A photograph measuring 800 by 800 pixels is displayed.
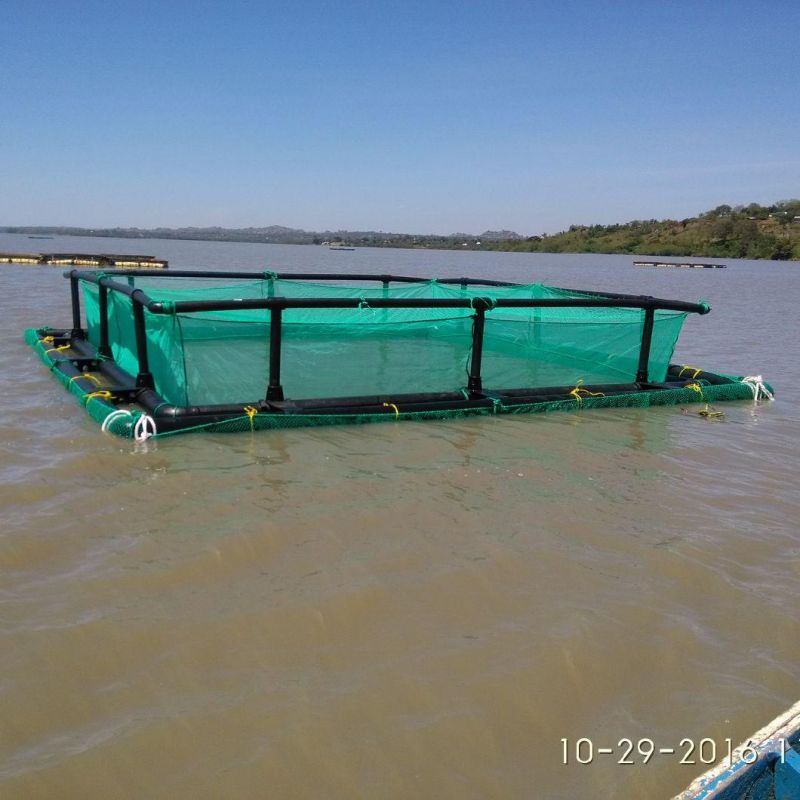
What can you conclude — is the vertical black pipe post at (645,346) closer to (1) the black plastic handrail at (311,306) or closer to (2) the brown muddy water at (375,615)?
(1) the black plastic handrail at (311,306)

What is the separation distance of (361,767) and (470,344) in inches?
226

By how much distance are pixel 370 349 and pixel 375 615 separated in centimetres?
415

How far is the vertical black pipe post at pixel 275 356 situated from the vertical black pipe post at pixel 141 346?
119cm

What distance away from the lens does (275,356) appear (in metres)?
6.91

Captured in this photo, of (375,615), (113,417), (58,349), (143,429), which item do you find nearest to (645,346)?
(143,429)

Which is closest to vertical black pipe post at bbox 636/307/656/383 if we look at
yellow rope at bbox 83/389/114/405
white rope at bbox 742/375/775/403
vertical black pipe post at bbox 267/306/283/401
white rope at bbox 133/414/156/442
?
white rope at bbox 742/375/775/403

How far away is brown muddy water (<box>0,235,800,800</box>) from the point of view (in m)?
2.71

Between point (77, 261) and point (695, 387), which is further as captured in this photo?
point (77, 261)

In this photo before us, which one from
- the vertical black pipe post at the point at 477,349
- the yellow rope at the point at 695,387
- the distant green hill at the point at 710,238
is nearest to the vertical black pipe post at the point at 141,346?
the vertical black pipe post at the point at 477,349

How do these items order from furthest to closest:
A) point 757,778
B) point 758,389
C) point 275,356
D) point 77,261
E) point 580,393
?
point 77,261 → point 758,389 → point 580,393 → point 275,356 → point 757,778

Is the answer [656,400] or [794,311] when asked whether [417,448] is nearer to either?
[656,400]

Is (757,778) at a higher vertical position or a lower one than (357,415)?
higher

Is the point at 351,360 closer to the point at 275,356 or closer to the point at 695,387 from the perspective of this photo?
the point at 275,356

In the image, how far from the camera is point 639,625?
3707 mm
